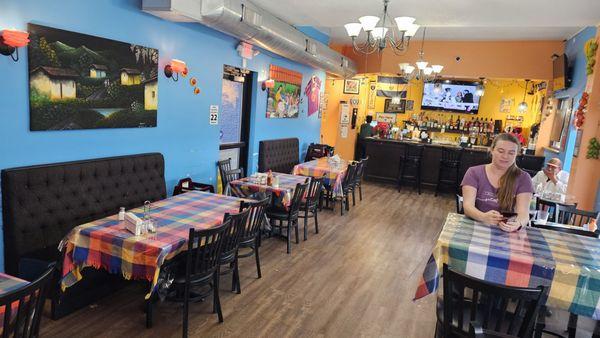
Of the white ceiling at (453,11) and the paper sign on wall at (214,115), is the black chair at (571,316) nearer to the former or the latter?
the white ceiling at (453,11)

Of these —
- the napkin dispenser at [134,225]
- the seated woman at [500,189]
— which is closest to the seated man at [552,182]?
the seated woman at [500,189]

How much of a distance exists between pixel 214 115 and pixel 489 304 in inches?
186

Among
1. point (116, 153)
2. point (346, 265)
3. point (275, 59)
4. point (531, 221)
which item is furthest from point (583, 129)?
point (116, 153)

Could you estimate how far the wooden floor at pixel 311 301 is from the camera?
315 centimetres

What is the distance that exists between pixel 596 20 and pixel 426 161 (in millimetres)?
4877

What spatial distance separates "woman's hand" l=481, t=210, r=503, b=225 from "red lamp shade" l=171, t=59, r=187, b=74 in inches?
149

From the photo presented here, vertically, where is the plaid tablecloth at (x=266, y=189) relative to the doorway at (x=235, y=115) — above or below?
below

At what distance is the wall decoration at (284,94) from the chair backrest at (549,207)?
470cm

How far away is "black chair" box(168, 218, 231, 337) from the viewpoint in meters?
2.84

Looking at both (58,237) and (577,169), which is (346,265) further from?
(577,169)

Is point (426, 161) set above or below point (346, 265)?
above

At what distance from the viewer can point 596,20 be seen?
5336 mm

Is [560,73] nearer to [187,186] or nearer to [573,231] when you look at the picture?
[573,231]

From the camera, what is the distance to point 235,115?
22.4ft
